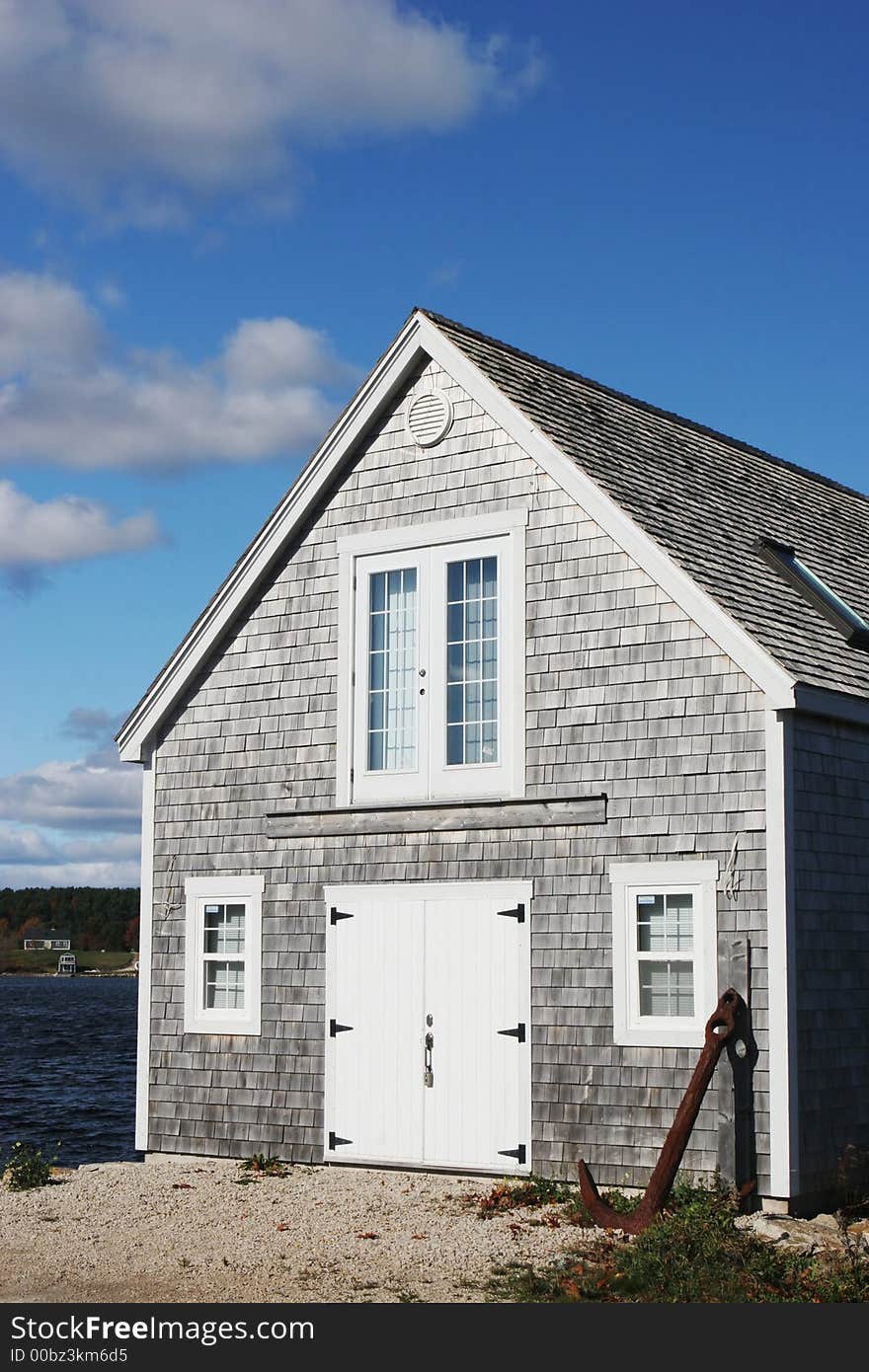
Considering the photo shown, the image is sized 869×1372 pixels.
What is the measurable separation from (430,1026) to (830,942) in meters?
3.81

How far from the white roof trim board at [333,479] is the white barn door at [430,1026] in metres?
3.02

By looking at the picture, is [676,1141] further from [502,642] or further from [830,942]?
[502,642]

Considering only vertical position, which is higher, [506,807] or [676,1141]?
[506,807]

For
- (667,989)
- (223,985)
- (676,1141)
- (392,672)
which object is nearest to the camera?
(676,1141)

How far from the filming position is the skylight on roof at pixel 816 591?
52.7 feet

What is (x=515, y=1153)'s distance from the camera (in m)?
15.2

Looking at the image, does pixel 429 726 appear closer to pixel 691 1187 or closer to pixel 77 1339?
pixel 691 1187

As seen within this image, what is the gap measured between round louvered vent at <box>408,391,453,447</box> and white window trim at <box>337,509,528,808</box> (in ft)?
2.88

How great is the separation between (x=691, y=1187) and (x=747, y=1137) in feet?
1.99

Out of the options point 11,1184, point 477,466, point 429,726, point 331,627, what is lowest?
point 11,1184

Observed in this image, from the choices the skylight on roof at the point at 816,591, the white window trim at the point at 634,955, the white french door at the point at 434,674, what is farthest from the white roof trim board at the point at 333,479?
the skylight on roof at the point at 816,591

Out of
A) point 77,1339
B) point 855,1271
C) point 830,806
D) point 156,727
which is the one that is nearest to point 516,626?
point 830,806

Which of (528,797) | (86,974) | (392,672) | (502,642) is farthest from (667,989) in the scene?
(86,974)

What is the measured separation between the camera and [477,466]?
16.5m
